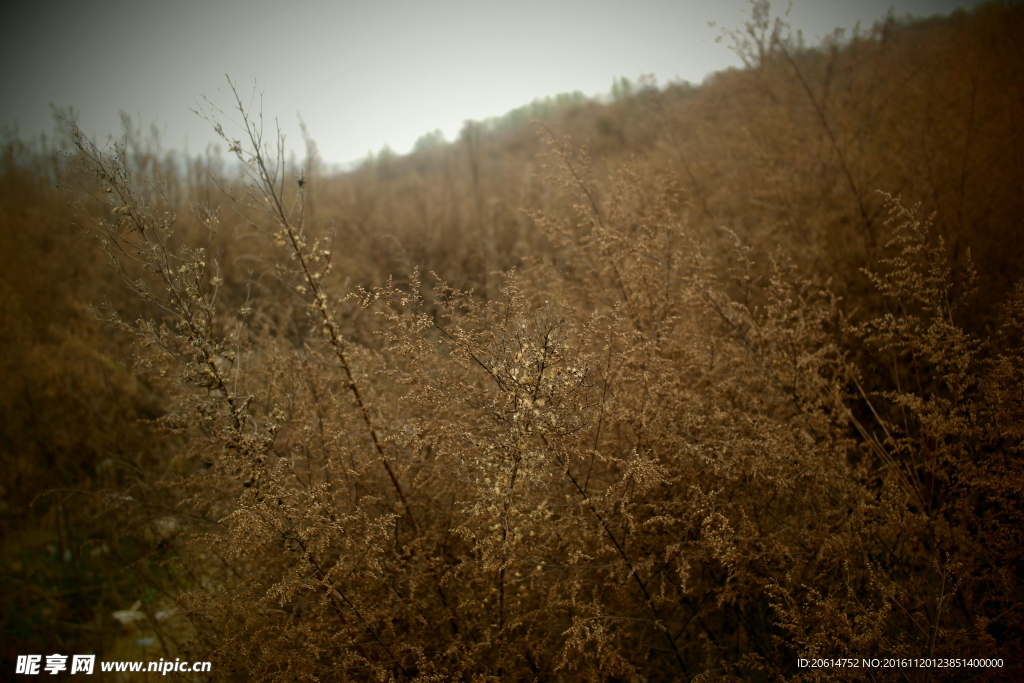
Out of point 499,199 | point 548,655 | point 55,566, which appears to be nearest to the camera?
point 548,655

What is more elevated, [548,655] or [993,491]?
[993,491]

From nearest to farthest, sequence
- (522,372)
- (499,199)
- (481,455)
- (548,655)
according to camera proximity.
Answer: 1. (522,372)
2. (481,455)
3. (548,655)
4. (499,199)

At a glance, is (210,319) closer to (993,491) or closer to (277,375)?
(277,375)

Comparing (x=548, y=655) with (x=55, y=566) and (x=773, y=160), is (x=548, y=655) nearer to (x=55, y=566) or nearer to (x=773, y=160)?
(x=773, y=160)

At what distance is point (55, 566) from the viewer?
18.0 ft

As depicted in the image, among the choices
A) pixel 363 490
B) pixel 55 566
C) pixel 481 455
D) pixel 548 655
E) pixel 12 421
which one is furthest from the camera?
pixel 12 421

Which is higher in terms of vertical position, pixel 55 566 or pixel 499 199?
pixel 499 199

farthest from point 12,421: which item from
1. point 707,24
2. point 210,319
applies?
point 707,24

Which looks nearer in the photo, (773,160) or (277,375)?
(277,375)

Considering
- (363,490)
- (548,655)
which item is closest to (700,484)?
(548,655)

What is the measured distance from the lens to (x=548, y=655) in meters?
2.33

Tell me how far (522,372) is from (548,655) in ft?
4.99

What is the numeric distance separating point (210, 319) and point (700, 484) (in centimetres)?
240

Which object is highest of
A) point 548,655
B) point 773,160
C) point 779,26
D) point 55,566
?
point 779,26
